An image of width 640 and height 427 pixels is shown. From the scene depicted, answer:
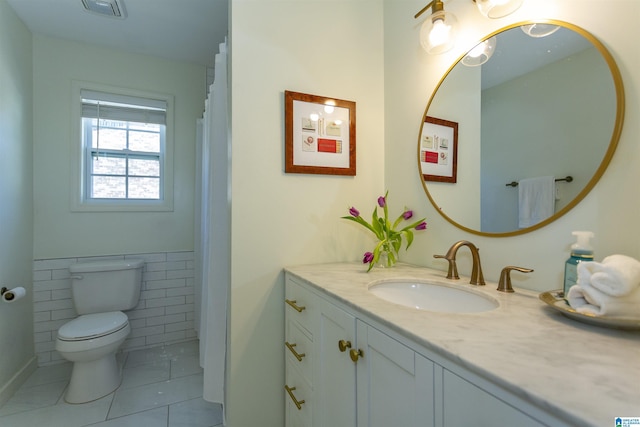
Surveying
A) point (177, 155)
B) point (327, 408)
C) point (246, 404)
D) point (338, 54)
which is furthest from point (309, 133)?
point (177, 155)

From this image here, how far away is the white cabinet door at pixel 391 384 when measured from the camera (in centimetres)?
61

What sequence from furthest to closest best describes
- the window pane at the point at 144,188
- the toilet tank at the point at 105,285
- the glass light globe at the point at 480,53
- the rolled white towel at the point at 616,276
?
the window pane at the point at 144,188 < the toilet tank at the point at 105,285 < the glass light globe at the point at 480,53 < the rolled white towel at the point at 616,276

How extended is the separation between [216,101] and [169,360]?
1999mm

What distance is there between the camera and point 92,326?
1897mm

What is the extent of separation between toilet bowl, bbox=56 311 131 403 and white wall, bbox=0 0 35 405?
0.36 m

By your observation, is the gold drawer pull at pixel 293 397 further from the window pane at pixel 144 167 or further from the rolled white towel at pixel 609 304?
the window pane at pixel 144 167

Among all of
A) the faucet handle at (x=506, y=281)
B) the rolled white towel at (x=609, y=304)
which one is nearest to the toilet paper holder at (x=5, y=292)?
the faucet handle at (x=506, y=281)

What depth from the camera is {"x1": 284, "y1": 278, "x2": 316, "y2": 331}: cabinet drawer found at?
1.12 meters

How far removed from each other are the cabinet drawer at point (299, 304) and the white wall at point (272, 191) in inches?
2.9

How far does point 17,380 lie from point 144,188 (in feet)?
4.98

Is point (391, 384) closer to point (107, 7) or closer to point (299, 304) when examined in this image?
point (299, 304)

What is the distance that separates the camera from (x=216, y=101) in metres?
1.60

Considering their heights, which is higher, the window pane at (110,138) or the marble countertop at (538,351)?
the window pane at (110,138)

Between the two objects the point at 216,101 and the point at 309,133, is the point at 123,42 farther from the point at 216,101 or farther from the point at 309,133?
the point at 309,133
